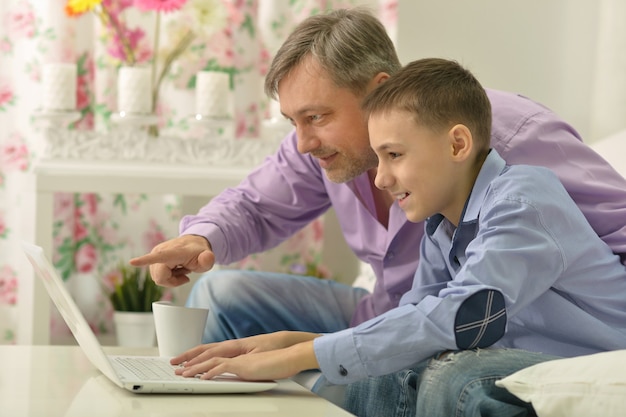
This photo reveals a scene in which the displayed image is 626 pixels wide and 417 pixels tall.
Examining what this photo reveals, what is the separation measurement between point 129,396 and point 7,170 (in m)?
2.16

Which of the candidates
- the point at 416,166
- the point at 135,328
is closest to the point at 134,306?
the point at 135,328

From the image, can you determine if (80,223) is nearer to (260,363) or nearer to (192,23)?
(192,23)

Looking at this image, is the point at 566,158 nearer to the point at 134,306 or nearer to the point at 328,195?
the point at 328,195

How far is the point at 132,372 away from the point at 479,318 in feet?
1.43

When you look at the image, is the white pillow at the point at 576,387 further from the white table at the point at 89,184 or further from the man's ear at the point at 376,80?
the white table at the point at 89,184

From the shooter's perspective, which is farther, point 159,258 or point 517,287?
point 159,258

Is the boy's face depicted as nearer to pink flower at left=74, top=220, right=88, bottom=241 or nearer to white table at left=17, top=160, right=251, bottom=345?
white table at left=17, top=160, right=251, bottom=345

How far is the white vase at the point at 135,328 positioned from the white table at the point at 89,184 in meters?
0.30

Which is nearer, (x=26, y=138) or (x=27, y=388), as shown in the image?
(x=27, y=388)

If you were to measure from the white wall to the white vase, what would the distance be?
3.68 feet

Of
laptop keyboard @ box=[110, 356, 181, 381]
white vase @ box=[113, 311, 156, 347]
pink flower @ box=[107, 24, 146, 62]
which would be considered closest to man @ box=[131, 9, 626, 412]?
laptop keyboard @ box=[110, 356, 181, 381]

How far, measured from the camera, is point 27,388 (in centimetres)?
115

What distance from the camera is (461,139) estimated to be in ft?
4.33

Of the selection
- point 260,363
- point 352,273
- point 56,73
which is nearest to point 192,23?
point 56,73
